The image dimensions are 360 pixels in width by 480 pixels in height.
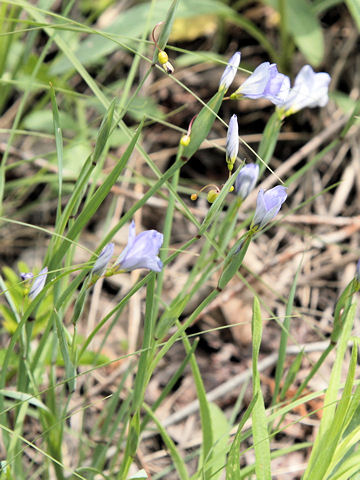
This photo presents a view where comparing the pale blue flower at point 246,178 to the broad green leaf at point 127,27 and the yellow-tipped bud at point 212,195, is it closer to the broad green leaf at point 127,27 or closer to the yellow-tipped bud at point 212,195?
the yellow-tipped bud at point 212,195

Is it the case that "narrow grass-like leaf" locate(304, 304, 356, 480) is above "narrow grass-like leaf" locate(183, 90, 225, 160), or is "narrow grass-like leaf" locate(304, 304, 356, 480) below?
below

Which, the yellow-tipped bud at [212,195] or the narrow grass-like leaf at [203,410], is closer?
the yellow-tipped bud at [212,195]

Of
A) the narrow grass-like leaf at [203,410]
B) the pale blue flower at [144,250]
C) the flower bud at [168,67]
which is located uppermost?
the flower bud at [168,67]

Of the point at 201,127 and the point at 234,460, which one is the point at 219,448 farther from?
the point at 201,127

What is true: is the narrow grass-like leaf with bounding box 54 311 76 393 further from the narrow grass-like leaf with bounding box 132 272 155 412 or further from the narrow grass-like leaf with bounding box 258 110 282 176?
the narrow grass-like leaf with bounding box 258 110 282 176

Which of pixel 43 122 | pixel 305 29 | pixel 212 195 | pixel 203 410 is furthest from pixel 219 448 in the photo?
pixel 305 29

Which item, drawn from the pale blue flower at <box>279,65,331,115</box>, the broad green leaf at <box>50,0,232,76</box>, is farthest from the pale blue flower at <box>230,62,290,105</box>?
the broad green leaf at <box>50,0,232,76</box>

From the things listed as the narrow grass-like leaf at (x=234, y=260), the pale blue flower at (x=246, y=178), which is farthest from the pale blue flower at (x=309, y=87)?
the narrow grass-like leaf at (x=234, y=260)
